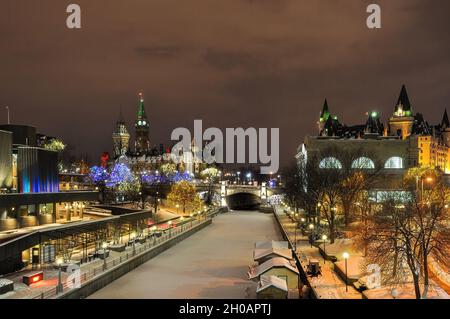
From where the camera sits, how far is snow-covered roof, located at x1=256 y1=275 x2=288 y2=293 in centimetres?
2267

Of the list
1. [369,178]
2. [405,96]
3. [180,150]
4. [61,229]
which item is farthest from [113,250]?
[180,150]

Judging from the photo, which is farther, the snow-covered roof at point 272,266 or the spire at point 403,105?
the spire at point 403,105

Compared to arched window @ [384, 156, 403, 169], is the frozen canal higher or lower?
lower

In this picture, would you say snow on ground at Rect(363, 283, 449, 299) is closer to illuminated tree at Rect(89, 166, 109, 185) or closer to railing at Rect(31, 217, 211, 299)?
railing at Rect(31, 217, 211, 299)

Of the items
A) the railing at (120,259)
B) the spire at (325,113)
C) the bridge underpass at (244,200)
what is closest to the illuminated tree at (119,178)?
the railing at (120,259)

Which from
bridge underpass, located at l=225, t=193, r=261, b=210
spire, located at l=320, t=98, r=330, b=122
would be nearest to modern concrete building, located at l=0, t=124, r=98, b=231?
bridge underpass, located at l=225, t=193, r=261, b=210

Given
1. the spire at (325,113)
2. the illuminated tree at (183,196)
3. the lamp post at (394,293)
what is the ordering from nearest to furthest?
1. the lamp post at (394,293)
2. the illuminated tree at (183,196)
3. the spire at (325,113)

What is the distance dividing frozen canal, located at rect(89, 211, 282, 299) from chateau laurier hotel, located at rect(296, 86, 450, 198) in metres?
33.9

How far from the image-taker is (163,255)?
1576 inches

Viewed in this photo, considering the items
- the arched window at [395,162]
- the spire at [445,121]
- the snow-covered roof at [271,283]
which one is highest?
the spire at [445,121]

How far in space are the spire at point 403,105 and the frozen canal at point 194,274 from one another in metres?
89.8

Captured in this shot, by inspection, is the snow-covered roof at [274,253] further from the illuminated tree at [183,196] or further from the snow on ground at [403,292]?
the illuminated tree at [183,196]

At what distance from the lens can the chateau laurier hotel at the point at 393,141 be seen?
10169cm

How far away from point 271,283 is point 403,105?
116 meters
